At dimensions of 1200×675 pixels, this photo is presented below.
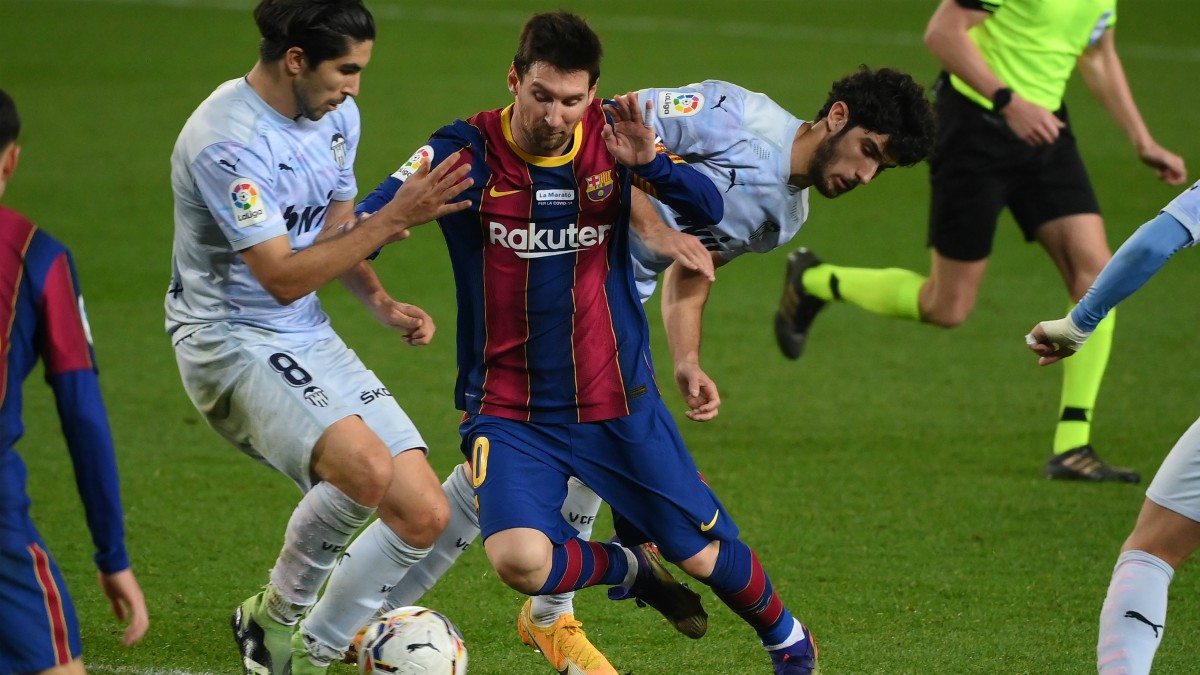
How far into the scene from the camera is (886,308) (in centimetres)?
731

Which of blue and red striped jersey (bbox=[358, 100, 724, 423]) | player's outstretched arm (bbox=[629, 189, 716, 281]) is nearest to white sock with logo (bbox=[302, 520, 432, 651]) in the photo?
blue and red striped jersey (bbox=[358, 100, 724, 423])

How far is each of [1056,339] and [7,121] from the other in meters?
2.45

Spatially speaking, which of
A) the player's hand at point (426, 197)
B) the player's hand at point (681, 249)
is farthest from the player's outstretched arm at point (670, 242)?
the player's hand at point (426, 197)

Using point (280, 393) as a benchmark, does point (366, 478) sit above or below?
below

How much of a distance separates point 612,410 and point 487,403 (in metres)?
0.34

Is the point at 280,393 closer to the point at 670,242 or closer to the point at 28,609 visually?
the point at 670,242

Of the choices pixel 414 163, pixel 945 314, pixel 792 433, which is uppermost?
pixel 414 163

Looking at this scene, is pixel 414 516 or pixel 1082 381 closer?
pixel 414 516

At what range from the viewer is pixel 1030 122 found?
6.51 m

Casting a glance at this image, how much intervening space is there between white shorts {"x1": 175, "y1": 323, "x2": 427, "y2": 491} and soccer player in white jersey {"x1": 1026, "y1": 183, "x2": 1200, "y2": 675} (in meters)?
1.80

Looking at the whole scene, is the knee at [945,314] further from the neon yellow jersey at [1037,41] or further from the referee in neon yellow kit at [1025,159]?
the neon yellow jersey at [1037,41]

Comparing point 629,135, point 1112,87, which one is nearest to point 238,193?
point 629,135

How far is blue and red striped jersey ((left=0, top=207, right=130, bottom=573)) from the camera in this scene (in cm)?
298

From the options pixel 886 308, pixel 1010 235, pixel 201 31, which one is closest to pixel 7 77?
pixel 201 31
